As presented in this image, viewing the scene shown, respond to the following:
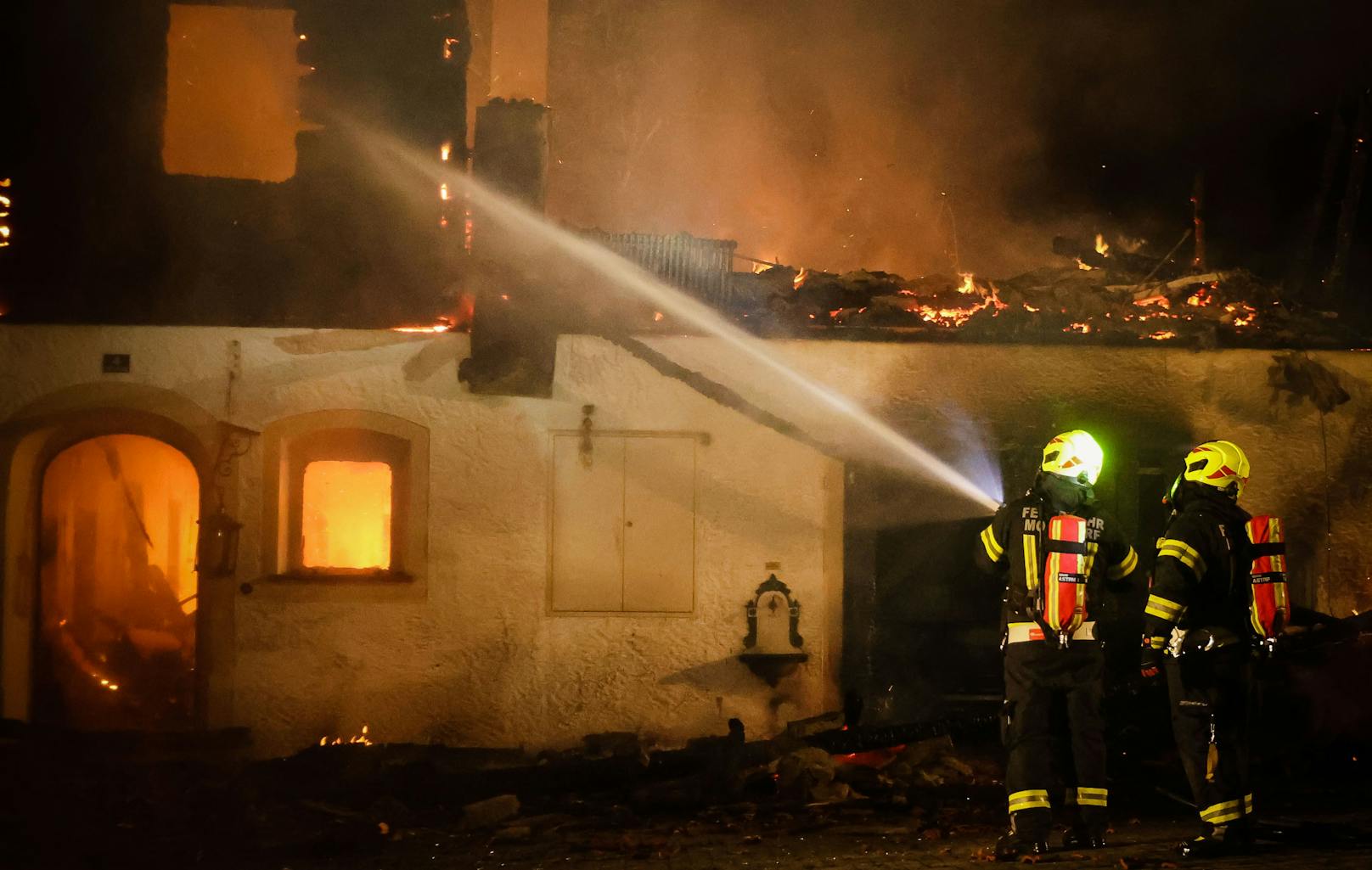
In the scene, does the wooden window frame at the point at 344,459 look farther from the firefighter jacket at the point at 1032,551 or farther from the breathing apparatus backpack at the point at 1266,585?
the breathing apparatus backpack at the point at 1266,585

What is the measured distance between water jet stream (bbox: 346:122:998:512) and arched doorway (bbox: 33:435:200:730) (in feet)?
13.4

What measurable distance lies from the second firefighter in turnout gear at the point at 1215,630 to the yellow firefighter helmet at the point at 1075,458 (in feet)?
1.95

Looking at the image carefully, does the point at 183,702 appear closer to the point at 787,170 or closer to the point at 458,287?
the point at 458,287

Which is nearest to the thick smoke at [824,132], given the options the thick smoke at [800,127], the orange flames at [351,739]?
the thick smoke at [800,127]

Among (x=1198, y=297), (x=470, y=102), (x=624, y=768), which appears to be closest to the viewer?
(x=624, y=768)

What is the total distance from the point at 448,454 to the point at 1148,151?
40.3 feet

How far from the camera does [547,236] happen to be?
8984 millimetres

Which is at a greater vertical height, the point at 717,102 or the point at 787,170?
the point at 717,102

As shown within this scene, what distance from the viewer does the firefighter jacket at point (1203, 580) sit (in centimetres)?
566

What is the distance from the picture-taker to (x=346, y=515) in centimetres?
916

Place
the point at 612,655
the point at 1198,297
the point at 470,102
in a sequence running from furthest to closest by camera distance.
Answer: the point at 470,102 < the point at 1198,297 < the point at 612,655

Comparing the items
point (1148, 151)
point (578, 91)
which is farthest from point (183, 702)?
point (1148, 151)

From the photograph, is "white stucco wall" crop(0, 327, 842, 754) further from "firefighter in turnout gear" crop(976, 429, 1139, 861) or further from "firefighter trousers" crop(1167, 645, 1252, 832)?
"firefighter trousers" crop(1167, 645, 1252, 832)

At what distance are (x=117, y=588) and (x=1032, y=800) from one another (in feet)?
32.3
